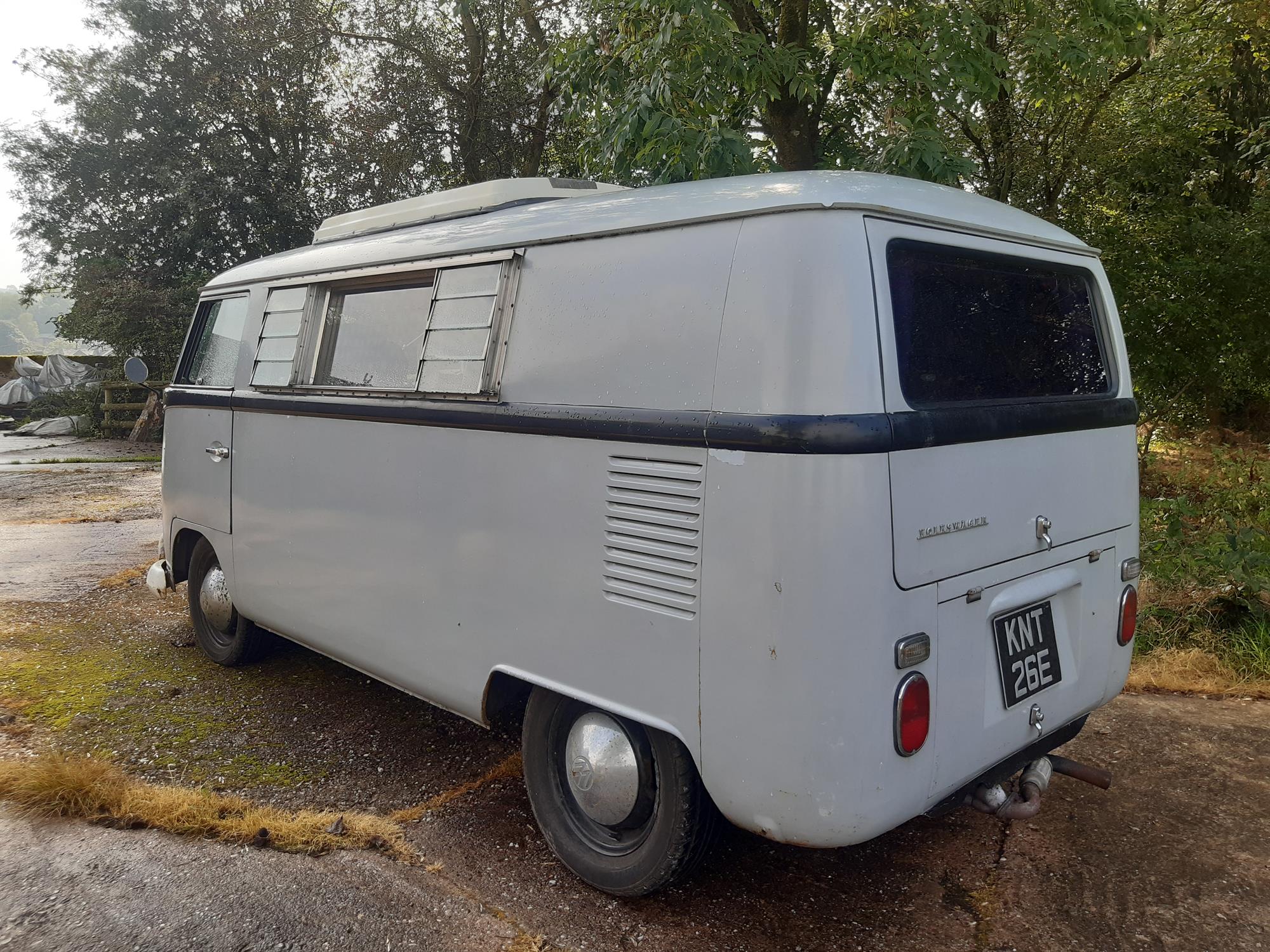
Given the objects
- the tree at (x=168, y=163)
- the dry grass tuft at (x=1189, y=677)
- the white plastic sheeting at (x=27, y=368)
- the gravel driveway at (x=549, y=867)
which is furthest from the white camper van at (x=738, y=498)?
the white plastic sheeting at (x=27, y=368)

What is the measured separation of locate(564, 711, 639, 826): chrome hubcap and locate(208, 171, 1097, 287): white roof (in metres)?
1.58

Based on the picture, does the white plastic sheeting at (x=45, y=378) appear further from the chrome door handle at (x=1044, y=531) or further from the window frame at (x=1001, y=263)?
the chrome door handle at (x=1044, y=531)

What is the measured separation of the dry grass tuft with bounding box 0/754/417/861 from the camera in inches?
132

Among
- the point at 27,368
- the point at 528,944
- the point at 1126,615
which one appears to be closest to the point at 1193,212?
the point at 1126,615

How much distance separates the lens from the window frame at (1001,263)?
2.47m

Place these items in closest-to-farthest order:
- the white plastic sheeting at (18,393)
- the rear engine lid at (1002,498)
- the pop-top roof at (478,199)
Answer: the rear engine lid at (1002,498) < the pop-top roof at (478,199) < the white plastic sheeting at (18,393)

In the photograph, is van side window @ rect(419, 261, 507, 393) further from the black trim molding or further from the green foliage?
the green foliage

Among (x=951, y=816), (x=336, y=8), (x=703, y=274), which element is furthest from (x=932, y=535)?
(x=336, y=8)

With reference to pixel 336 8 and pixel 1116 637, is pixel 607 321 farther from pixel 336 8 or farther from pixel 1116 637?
pixel 336 8

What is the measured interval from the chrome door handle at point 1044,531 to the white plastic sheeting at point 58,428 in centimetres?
2165

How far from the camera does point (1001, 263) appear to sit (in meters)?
2.94

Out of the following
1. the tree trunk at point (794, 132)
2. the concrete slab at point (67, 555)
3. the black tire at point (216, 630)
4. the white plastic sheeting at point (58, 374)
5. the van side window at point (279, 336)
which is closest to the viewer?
the van side window at point (279, 336)

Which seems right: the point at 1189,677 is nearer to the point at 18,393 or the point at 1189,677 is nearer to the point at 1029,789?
the point at 1029,789

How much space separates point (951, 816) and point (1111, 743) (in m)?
1.11
